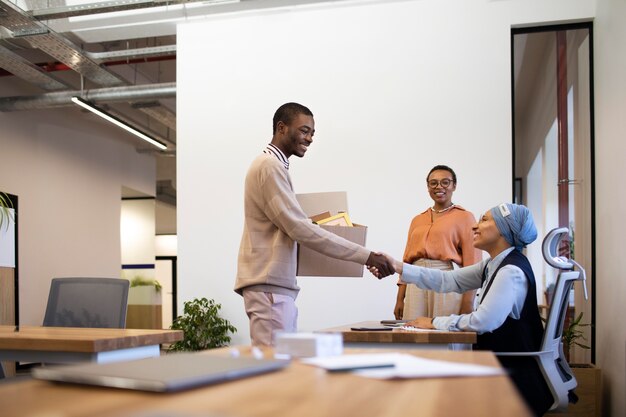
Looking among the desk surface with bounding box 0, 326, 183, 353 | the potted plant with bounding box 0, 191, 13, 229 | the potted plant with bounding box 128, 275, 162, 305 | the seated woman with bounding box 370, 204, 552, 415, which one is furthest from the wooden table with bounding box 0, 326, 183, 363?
the potted plant with bounding box 128, 275, 162, 305

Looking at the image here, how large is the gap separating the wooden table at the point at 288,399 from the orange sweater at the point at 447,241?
312 centimetres

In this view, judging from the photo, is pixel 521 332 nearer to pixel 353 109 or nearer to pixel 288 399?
pixel 288 399

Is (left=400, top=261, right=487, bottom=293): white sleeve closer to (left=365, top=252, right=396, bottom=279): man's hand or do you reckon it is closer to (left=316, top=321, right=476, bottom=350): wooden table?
(left=365, top=252, right=396, bottom=279): man's hand

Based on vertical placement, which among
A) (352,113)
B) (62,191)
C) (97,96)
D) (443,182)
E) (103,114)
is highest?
(97,96)

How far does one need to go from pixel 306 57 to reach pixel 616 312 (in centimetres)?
326

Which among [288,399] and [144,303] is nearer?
[288,399]

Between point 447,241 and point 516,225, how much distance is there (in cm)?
127

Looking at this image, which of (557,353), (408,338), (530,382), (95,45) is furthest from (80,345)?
(95,45)

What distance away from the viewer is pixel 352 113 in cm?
602

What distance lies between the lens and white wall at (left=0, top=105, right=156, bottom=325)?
30.1 feet

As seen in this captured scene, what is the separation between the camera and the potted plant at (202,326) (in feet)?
19.5

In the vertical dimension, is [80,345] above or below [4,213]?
below

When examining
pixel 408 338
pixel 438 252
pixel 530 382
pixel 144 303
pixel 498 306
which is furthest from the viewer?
pixel 144 303

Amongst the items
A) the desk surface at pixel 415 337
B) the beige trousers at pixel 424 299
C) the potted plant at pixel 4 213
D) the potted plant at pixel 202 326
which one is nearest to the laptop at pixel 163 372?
the desk surface at pixel 415 337
